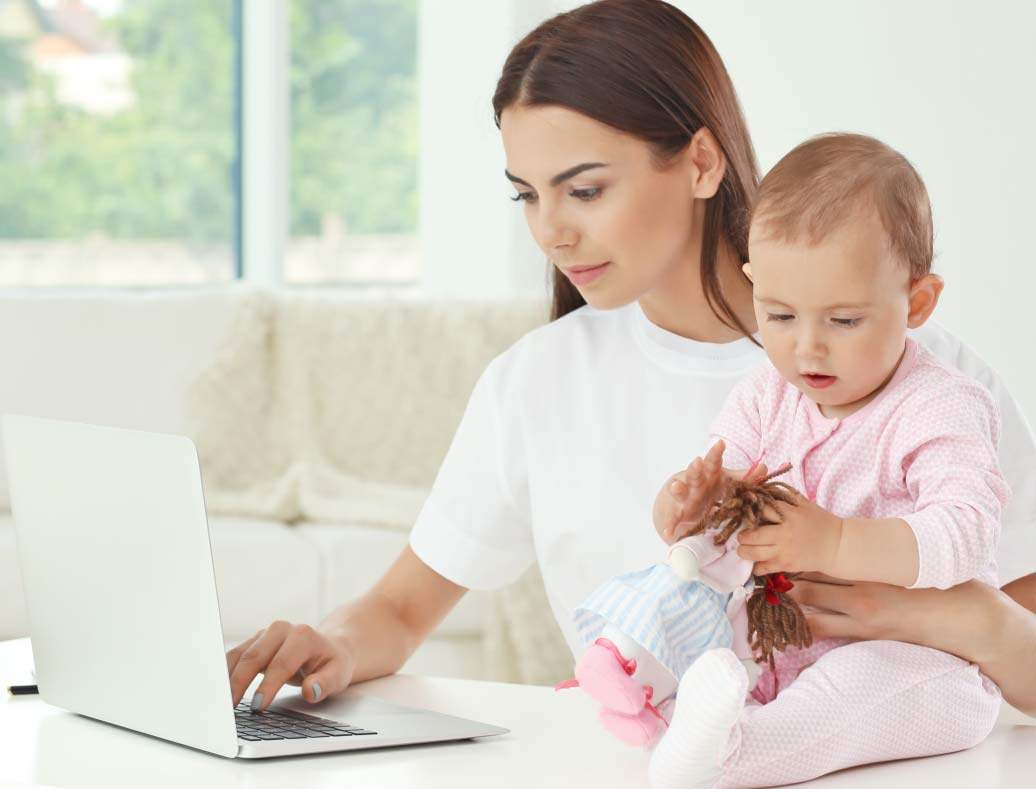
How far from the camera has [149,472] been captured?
A: 967mm

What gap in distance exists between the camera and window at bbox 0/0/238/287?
183 inches

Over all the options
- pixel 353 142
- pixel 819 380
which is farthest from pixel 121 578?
pixel 353 142

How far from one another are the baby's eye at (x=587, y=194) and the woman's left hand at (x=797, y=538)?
21.0 inches

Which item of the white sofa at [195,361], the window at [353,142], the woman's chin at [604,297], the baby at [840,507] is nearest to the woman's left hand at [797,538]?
the baby at [840,507]

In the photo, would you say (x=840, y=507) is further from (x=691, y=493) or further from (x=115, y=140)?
(x=115, y=140)

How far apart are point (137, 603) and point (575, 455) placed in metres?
0.62

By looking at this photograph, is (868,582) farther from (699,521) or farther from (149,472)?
(149,472)

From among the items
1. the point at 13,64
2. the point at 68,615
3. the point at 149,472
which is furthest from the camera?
the point at 13,64

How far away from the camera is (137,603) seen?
1.01 meters

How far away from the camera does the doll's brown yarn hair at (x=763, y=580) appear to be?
939 millimetres

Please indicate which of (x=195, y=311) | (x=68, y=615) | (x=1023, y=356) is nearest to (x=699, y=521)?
(x=68, y=615)

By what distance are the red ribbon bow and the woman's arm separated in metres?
0.04

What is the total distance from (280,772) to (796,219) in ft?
1.74

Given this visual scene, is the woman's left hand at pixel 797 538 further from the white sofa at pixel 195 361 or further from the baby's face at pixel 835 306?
the white sofa at pixel 195 361
